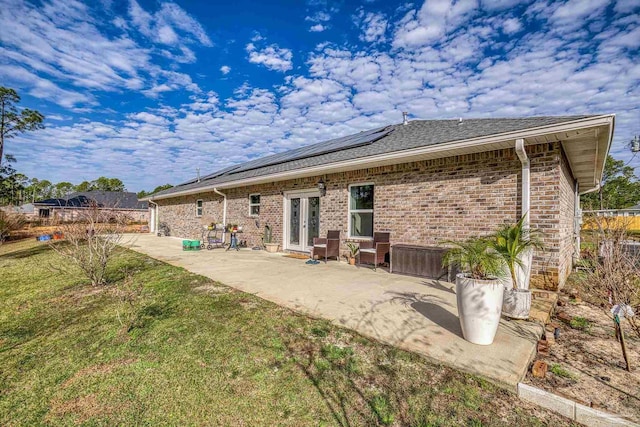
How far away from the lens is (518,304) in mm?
3691

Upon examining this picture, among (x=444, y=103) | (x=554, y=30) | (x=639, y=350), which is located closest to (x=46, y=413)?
(x=639, y=350)

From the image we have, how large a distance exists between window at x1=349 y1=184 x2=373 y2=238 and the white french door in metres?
1.33

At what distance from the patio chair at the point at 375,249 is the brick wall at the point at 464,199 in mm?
189

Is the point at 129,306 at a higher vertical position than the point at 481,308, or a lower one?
lower

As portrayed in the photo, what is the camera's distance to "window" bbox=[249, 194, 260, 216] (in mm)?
11445

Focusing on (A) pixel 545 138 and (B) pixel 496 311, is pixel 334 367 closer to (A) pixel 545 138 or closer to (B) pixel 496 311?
(B) pixel 496 311

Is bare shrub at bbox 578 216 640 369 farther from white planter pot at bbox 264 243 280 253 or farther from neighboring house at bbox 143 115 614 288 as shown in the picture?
white planter pot at bbox 264 243 280 253

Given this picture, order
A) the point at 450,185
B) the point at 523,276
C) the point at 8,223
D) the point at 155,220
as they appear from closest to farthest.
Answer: the point at 523,276
the point at 450,185
the point at 8,223
the point at 155,220

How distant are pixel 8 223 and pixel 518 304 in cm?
2121

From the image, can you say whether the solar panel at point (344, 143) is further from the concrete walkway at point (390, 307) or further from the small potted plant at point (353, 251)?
the concrete walkway at point (390, 307)

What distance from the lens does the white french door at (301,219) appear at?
9312 mm

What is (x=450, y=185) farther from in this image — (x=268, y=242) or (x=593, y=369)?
(x=268, y=242)

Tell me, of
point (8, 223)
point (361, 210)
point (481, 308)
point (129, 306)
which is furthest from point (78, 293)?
point (8, 223)

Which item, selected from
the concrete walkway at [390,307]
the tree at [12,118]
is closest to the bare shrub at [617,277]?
the concrete walkway at [390,307]
